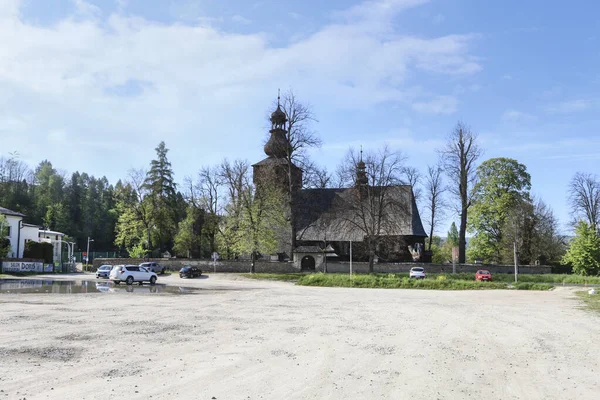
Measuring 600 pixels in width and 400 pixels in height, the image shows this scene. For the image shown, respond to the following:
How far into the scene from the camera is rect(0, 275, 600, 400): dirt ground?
25.4ft

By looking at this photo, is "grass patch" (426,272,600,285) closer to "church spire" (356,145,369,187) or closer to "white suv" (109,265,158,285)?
"church spire" (356,145,369,187)

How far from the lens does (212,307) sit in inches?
806

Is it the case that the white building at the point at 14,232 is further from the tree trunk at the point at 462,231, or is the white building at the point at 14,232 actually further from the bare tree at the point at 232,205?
the tree trunk at the point at 462,231

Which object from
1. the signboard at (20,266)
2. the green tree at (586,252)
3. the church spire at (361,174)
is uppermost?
the church spire at (361,174)

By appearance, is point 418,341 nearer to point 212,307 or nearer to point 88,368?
point 88,368

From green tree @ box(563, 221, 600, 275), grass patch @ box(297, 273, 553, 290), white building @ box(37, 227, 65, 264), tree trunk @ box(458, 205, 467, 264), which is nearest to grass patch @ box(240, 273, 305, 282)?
grass patch @ box(297, 273, 553, 290)

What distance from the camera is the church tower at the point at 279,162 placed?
57719 millimetres

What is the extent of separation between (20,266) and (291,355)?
52244mm

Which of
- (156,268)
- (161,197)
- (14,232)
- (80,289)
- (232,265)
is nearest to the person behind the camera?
(80,289)

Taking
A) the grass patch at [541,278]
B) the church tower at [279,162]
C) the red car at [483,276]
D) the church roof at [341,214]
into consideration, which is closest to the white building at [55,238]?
the church tower at [279,162]

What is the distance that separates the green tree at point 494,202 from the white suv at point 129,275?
3799 centimetres

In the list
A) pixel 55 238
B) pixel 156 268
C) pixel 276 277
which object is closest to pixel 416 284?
pixel 276 277

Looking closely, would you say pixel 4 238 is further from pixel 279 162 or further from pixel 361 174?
pixel 361 174

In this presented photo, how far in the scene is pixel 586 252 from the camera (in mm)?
42500
